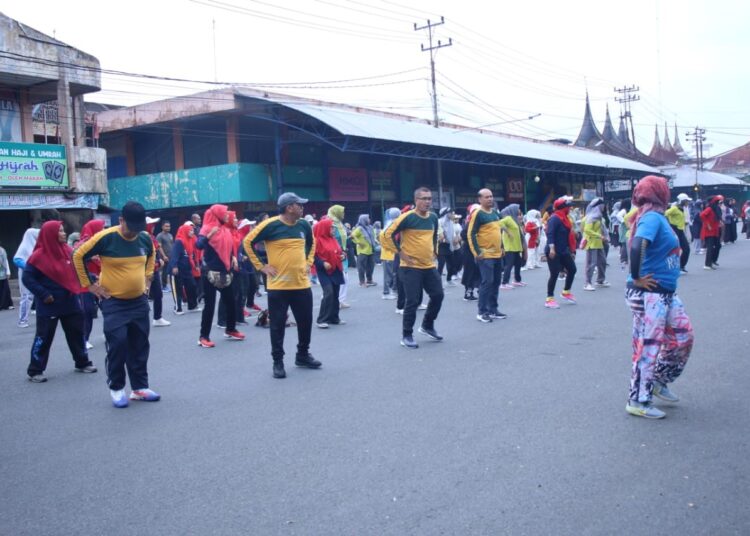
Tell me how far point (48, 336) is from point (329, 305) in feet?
13.7

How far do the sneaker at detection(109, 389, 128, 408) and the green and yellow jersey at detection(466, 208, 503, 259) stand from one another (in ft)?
17.9

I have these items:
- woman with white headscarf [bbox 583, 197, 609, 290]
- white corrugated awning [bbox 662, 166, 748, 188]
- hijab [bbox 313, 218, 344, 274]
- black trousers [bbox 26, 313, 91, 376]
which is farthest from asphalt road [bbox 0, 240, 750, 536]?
white corrugated awning [bbox 662, 166, 748, 188]

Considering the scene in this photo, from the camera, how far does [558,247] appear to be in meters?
11.5

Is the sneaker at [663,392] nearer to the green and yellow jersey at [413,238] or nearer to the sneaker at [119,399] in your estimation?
the green and yellow jersey at [413,238]

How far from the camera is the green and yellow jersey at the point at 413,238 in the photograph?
8.59 metres

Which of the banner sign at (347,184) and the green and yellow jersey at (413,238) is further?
the banner sign at (347,184)

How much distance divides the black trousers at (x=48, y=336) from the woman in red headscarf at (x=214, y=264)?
174cm

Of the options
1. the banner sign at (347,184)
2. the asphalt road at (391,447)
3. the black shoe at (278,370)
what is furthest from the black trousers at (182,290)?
the banner sign at (347,184)

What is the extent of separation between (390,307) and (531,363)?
564cm

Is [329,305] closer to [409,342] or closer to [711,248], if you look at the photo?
[409,342]

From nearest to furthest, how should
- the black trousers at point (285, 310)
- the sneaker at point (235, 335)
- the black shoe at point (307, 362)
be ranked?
the black trousers at point (285, 310), the black shoe at point (307, 362), the sneaker at point (235, 335)

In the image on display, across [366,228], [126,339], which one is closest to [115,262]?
[126,339]

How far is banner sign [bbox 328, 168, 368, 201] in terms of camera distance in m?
31.0

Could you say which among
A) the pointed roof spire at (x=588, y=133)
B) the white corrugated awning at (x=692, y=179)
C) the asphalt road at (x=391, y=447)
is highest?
the pointed roof spire at (x=588, y=133)
